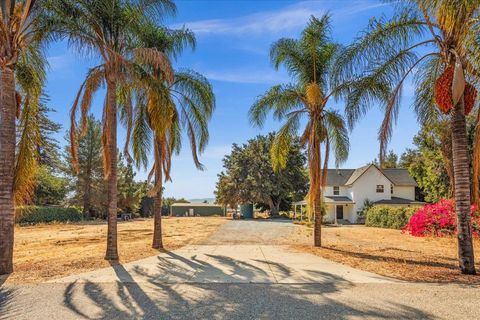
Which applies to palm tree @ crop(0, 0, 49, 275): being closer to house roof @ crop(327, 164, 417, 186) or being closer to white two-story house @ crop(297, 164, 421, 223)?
white two-story house @ crop(297, 164, 421, 223)

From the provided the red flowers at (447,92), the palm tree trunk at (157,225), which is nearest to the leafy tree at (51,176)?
the palm tree trunk at (157,225)

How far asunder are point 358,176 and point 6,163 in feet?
102

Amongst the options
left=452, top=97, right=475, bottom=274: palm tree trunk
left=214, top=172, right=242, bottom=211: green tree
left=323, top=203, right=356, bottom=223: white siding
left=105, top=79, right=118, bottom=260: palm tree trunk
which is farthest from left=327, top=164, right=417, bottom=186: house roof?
left=105, top=79, right=118, bottom=260: palm tree trunk

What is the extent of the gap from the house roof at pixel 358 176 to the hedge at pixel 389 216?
600 cm

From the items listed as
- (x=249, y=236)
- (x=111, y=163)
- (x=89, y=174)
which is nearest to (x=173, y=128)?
(x=111, y=163)

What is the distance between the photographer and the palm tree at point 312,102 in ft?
42.0

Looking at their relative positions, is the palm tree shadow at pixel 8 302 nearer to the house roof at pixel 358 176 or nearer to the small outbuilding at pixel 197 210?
the house roof at pixel 358 176

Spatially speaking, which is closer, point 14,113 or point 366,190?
point 14,113

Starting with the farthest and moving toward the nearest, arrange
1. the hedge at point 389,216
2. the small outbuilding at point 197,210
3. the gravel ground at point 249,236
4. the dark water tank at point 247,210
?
the small outbuilding at point 197,210 < the dark water tank at point 247,210 < the hedge at point 389,216 < the gravel ground at point 249,236

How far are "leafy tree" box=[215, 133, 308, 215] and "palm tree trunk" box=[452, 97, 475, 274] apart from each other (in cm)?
3053

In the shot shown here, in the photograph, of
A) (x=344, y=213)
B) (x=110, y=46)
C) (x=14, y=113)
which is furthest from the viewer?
(x=344, y=213)

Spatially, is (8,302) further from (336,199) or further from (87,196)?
(87,196)

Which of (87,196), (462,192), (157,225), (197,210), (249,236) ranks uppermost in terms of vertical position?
(462,192)

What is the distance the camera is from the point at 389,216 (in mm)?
26141
